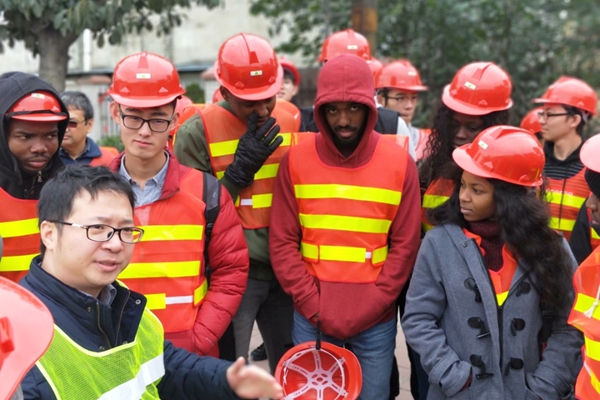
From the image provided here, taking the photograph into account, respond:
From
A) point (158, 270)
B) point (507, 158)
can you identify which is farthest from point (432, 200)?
point (158, 270)

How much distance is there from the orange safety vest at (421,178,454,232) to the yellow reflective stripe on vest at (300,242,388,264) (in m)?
0.34


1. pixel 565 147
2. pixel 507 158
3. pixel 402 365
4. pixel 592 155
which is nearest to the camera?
pixel 592 155

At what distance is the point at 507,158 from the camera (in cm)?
338

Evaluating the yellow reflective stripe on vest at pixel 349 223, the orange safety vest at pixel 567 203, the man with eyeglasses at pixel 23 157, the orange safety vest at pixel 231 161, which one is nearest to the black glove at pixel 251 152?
the orange safety vest at pixel 231 161

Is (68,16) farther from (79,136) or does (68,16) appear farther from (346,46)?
(346,46)

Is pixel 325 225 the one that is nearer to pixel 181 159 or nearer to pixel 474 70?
pixel 181 159

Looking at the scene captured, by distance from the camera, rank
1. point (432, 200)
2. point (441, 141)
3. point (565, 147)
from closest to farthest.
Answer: point (432, 200) → point (441, 141) → point (565, 147)

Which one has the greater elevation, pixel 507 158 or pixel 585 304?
pixel 507 158

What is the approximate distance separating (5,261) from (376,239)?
1752 millimetres

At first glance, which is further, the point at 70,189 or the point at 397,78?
the point at 397,78

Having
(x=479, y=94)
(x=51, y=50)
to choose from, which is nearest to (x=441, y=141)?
(x=479, y=94)

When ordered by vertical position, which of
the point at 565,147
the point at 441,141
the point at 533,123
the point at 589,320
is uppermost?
the point at 441,141

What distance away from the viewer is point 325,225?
3.73 m

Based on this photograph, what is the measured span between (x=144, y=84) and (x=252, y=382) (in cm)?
179
